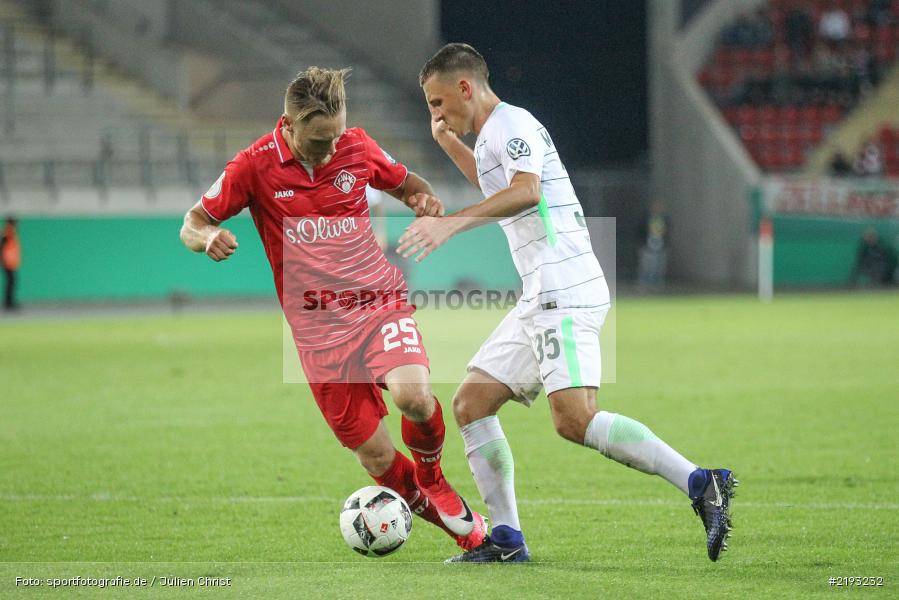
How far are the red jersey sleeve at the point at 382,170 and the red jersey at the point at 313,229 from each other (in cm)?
7

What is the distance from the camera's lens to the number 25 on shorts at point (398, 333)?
5785 mm

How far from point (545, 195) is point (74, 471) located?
4.27m

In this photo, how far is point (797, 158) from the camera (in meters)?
31.9

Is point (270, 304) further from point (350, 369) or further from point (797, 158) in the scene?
point (350, 369)

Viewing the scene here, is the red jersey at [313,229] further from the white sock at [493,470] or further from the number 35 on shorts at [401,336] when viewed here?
the white sock at [493,470]

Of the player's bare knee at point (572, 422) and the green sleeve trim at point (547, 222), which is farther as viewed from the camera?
the green sleeve trim at point (547, 222)

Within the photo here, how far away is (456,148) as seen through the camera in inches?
238

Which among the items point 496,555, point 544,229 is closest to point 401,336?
point 544,229

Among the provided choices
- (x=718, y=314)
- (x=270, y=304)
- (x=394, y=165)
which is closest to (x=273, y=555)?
(x=394, y=165)

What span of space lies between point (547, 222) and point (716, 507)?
143 centimetres

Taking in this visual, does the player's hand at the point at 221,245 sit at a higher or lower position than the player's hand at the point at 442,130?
lower

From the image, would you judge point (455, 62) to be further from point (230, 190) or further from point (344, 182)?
point (230, 190)

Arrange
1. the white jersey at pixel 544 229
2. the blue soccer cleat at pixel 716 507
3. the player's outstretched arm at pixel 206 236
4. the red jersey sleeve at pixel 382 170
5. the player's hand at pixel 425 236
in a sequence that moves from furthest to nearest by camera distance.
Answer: the red jersey sleeve at pixel 382 170
the white jersey at pixel 544 229
the player's outstretched arm at pixel 206 236
the blue soccer cleat at pixel 716 507
the player's hand at pixel 425 236

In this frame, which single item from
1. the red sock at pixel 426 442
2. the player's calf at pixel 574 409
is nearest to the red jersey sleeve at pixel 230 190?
the red sock at pixel 426 442
